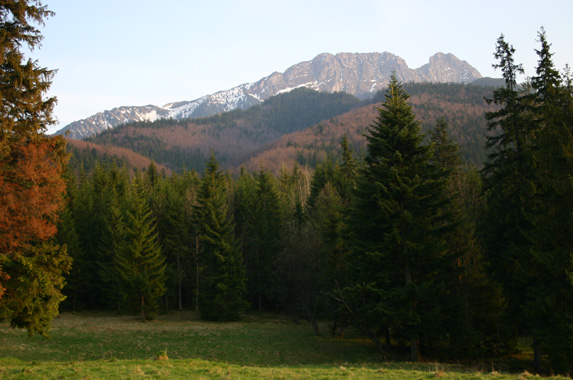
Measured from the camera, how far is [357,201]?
2073 centimetres

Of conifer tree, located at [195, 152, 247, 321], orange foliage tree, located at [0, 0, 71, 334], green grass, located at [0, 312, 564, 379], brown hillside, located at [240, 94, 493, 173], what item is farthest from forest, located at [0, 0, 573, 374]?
brown hillside, located at [240, 94, 493, 173]

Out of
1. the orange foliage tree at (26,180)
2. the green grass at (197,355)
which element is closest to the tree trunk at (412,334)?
the green grass at (197,355)

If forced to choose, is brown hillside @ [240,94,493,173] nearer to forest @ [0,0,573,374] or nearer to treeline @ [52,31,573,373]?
forest @ [0,0,573,374]

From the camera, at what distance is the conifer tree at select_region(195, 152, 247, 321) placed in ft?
126

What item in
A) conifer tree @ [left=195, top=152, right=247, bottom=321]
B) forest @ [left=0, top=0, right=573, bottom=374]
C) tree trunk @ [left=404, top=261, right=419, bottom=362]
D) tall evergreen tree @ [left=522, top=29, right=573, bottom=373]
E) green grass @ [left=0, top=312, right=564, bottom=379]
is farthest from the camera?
conifer tree @ [left=195, top=152, right=247, bottom=321]

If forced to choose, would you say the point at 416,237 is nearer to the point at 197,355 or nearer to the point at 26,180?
the point at 197,355

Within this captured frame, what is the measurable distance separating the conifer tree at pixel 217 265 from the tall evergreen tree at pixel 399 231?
2076 cm

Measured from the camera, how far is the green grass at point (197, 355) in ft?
39.6

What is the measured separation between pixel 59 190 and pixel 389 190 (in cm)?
1474

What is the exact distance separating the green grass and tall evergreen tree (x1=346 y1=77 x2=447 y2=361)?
2649 mm

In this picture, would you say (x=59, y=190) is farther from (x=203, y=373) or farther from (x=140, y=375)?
(x=203, y=373)

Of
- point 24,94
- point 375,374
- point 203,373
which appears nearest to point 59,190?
point 24,94

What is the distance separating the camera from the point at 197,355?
846 inches

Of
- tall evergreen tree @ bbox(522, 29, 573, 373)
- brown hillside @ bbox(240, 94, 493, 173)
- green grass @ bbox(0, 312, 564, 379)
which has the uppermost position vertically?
brown hillside @ bbox(240, 94, 493, 173)
